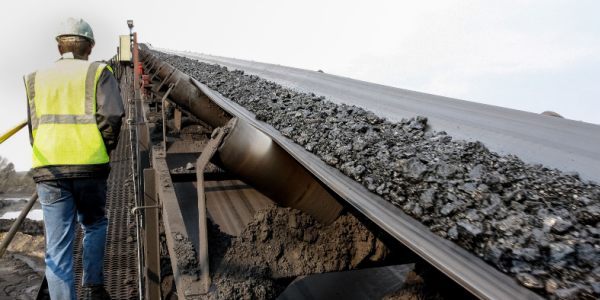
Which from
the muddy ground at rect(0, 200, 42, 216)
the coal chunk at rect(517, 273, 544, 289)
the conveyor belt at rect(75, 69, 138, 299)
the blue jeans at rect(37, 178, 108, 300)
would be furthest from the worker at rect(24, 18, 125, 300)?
the muddy ground at rect(0, 200, 42, 216)

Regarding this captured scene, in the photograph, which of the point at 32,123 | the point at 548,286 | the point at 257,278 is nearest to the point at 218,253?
the point at 257,278

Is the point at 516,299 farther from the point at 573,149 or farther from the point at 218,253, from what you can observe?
the point at 218,253

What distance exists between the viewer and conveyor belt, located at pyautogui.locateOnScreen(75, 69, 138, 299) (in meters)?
3.22

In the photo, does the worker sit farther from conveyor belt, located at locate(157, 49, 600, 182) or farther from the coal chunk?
the coal chunk

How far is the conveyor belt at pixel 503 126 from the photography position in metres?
1.39

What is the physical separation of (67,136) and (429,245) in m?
2.18

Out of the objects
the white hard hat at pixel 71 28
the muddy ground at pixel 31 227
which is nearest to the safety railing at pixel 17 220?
the white hard hat at pixel 71 28

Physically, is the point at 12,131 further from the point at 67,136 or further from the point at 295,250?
the point at 295,250

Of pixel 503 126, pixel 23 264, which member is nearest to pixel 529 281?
Answer: pixel 503 126

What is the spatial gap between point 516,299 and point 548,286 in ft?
0.33

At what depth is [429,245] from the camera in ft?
2.92

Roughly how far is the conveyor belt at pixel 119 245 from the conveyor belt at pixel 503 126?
252 cm

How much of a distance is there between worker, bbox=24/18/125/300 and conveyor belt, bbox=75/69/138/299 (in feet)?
3.62

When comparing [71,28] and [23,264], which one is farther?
[23,264]
